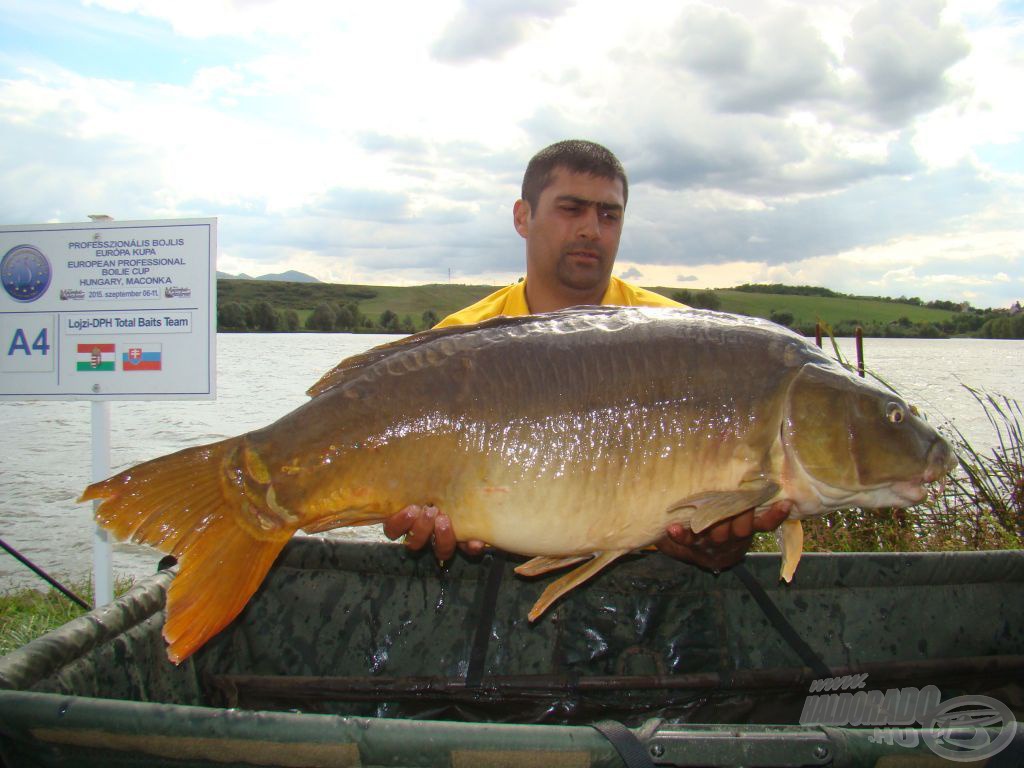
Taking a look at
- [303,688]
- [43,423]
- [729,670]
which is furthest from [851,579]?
[43,423]

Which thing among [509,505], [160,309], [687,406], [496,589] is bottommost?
[496,589]

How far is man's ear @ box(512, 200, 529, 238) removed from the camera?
333 centimetres

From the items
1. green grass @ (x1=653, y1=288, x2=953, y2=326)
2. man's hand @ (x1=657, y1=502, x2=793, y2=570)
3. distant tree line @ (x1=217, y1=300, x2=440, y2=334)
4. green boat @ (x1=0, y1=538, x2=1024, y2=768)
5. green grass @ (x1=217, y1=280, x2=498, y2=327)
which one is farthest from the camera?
green grass @ (x1=217, y1=280, x2=498, y2=327)

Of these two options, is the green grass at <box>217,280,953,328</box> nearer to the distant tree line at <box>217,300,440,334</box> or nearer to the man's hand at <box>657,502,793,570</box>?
the distant tree line at <box>217,300,440,334</box>

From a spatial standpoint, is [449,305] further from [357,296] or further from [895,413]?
[895,413]

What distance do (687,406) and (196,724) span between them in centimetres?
108

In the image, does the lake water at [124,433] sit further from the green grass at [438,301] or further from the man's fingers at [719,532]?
the green grass at [438,301]

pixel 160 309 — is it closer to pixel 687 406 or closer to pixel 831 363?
pixel 687 406

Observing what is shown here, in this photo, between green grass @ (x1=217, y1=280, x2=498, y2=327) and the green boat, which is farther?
green grass @ (x1=217, y1=280, x2=498, y2=327)

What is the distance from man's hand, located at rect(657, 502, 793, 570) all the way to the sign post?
1.77 m

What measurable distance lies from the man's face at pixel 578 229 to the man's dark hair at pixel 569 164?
1.1 inches

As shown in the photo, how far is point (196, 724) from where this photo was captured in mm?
1187

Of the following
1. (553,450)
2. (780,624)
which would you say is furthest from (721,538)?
(553,450)

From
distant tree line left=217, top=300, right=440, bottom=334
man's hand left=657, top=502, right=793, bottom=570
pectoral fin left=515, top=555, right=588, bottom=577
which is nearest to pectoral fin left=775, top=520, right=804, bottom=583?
man's hand left=657, top=502, right=793, bottom=570
